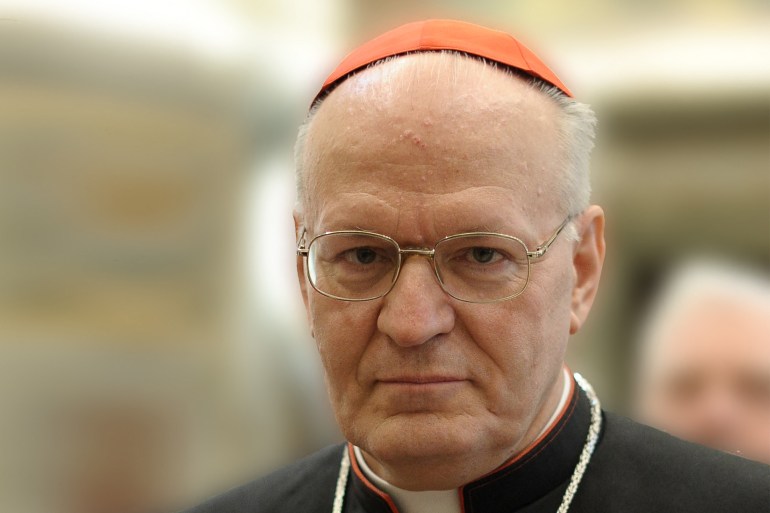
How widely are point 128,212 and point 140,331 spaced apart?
0.37 m

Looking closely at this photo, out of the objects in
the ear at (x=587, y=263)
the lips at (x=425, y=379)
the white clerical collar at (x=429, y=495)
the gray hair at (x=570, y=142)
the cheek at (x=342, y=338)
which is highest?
the gray hair at (x=570, y=142)

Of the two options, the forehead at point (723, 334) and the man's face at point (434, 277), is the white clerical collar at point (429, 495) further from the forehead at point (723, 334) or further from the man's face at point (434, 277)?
the forehead at point (723, 334)

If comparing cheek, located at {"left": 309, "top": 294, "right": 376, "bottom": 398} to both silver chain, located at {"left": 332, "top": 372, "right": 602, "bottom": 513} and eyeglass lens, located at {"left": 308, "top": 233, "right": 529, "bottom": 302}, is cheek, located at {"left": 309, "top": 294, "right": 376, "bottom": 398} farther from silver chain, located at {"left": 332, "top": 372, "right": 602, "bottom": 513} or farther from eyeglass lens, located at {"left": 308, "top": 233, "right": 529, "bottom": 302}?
silver chain, located at {"left": 332, "top": 372, "right": 602, "bottom": 513}

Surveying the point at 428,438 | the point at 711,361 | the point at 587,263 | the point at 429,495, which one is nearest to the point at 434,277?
the point at 428,438

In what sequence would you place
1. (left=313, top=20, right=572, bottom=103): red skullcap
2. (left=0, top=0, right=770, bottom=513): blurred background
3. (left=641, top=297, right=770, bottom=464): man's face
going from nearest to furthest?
(left=313, top=20, right=572, bottom=103): red skullcap < (left=641, top=297, right=770, bottom=464): man's face < (left=0, top=0, right=770, bottom=513): blurred background

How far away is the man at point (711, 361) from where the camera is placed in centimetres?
241

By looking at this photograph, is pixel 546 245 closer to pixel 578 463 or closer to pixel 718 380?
pixel 578 463

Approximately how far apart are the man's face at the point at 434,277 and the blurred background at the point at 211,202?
970mm

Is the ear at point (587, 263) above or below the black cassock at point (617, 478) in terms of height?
above

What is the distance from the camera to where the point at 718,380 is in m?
2.47

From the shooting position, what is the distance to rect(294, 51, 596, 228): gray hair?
1812mm

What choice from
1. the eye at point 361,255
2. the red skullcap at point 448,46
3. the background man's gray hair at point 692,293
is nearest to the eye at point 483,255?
the eye at point 361,255

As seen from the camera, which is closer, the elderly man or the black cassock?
the elderly man

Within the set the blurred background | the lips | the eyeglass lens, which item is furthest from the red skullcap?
the blurred background
